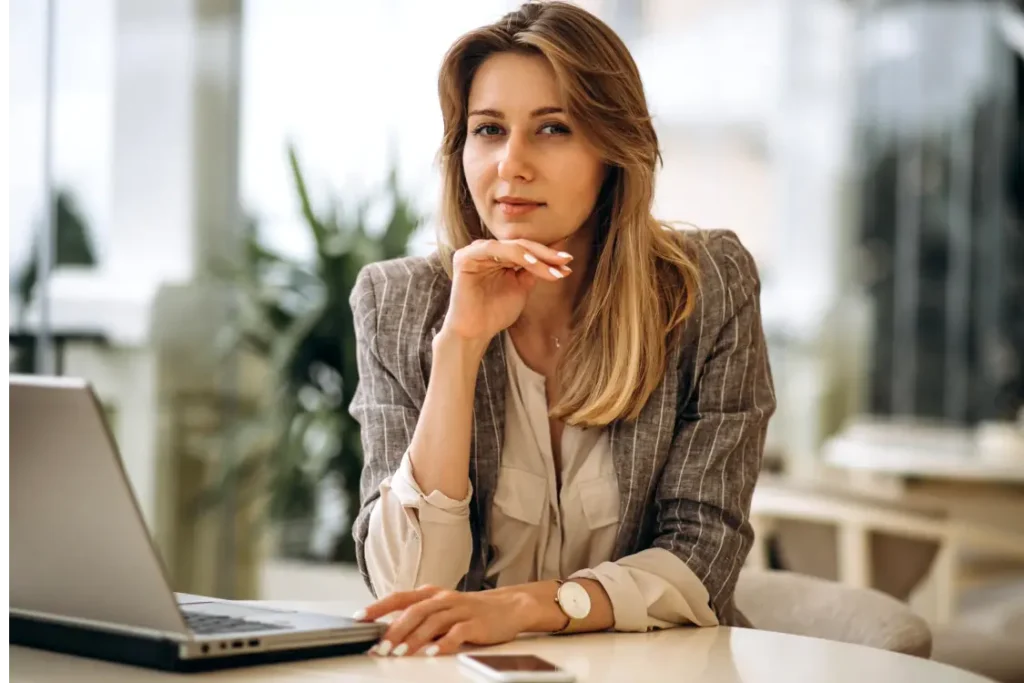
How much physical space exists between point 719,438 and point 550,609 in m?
0.45

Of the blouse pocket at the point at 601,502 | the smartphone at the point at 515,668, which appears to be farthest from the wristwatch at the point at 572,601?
the blouse pocket at the point at 601,502

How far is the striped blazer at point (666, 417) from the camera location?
1.82 metres

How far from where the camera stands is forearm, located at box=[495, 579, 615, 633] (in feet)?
4.83

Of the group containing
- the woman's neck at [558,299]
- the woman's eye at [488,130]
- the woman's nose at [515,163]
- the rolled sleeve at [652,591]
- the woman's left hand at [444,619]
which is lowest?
the rolled sleeve at [652,591]

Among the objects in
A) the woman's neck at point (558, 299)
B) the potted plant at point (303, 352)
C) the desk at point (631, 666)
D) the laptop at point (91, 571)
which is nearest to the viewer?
the laptop at point (91, 571)

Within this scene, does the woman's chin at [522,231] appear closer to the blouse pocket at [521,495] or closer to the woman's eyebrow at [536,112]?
the woman's eyebrow at [536,112]

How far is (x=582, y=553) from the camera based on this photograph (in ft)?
6.38

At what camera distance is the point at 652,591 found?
162 centimetres

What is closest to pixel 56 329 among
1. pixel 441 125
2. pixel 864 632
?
pixel 441 125

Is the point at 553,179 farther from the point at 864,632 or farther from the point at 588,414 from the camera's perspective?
the point at 864,632

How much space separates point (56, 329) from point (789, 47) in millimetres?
5814

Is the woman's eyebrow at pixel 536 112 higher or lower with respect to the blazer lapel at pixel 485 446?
higher

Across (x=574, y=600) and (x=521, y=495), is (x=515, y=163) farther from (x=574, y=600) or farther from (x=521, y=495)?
(x=574, y=600)

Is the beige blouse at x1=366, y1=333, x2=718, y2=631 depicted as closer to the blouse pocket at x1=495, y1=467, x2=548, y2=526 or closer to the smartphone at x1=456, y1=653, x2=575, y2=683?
the blouse pocket at x1=495, y1=467, x2=548, y2=526
